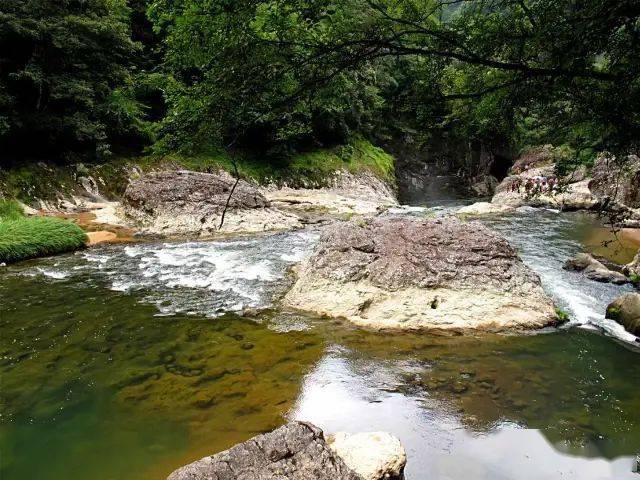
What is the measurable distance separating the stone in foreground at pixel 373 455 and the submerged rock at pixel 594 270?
317 inches

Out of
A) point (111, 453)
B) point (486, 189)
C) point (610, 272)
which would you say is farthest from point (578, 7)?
point (486, 189)

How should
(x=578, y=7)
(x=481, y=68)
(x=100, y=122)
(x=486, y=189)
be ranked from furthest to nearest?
(x=486, y=189)
(x=100, y=122)
(x=481, y=68)
(x=578, y=7)

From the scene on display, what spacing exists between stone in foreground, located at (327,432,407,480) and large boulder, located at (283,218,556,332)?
10.5 feet

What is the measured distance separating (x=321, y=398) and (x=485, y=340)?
8.99ft

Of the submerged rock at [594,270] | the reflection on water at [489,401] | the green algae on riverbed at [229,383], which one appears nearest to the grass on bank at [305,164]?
the submerged rock at [594,270]

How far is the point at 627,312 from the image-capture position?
23.3 ft

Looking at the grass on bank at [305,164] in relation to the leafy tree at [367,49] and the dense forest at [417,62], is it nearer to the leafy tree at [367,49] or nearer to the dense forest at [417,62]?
the dense forest at [417,62]

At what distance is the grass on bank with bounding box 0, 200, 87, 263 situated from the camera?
11.0m

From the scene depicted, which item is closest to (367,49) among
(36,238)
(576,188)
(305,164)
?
(36,238)

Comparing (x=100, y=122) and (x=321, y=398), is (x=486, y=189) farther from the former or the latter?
(x=321, y=398)

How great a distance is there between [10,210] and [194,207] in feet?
18.8

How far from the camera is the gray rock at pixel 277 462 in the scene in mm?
2959

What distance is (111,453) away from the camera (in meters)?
3.88

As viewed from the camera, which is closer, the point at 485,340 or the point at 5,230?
the point at 485,340
